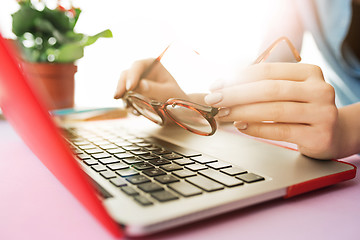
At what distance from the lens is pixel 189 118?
501 millimetres

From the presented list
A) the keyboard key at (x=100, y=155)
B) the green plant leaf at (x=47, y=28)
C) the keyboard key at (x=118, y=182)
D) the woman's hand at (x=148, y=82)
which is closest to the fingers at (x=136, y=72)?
the woman's hand at (x=148, y=82)

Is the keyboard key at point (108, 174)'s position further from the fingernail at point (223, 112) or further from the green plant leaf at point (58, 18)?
the green plant leaf at point (58, 18)

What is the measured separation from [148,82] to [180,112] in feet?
0.61

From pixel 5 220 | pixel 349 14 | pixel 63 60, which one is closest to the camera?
pixel 5 220

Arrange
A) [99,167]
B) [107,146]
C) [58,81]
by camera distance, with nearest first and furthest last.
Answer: [99,167] < [107,146] < [58,81]

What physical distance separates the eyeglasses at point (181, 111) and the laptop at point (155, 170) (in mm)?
33

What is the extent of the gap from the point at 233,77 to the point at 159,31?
930 millimetres

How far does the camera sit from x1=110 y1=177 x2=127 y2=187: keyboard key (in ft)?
0.98

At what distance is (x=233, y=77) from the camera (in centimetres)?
43

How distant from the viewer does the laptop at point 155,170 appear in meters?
0.21

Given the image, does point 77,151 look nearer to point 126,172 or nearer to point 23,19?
point 126,172

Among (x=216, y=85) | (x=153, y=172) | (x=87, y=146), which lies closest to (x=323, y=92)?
(x=216, y=85)

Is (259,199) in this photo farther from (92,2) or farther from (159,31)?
(92,2)

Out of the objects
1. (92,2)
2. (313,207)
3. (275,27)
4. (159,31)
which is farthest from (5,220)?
(92,2)
